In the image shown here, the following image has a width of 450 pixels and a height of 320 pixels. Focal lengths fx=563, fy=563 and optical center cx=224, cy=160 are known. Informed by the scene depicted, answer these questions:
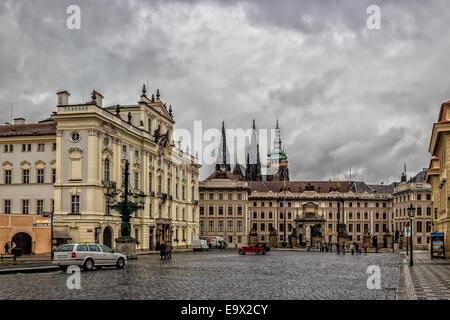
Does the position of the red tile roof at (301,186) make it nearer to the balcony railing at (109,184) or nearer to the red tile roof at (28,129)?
the balcony railing at (109,184)

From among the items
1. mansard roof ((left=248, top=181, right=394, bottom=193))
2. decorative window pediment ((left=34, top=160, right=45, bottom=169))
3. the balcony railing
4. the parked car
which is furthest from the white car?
mansard roof ((left=248, top=181, right=394, bottom=193))

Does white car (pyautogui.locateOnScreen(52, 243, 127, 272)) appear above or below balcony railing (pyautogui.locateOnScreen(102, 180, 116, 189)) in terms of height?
below

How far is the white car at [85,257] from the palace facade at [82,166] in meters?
23.2

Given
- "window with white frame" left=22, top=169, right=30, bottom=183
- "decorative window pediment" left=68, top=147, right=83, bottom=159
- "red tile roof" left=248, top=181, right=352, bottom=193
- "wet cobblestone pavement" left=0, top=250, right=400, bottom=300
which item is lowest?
"wet cobblestone pavement" left=0, top=250, right=400, bottom=300

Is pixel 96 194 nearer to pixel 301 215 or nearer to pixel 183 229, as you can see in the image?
pixel 183 229

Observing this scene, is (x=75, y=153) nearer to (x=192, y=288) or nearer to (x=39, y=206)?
(x=39, y=206)

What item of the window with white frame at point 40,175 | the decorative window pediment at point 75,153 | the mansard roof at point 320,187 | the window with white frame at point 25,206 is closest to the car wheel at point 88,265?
the decorative window pediment at point 75,153

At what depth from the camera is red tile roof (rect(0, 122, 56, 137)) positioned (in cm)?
5924

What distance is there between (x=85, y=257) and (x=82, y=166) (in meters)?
26.3

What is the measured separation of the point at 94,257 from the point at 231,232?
90708mm

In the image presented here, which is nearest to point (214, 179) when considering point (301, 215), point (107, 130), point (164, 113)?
point (301, 215)

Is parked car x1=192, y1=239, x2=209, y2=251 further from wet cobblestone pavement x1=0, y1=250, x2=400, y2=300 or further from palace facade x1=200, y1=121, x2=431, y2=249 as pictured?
wet cobblestone pavement x1=0, y1=250, x2=400, y2=300

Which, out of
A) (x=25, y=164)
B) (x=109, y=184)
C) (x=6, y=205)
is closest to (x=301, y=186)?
(x=109, y=184)
